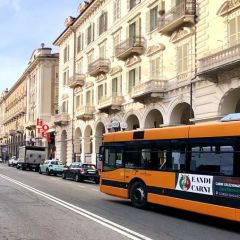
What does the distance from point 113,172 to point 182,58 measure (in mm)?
14788

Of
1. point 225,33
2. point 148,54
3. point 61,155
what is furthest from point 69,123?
point 225,33

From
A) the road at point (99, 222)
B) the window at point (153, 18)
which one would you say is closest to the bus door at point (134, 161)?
the road at point (99, 222)

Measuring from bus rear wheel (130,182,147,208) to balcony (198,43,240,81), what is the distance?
32.4 feet

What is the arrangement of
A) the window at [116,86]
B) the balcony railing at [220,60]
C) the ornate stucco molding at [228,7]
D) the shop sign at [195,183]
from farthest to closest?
1. the window at [116,86]
2. the ornate stucco molding at [228,7]
3. the balcony railing at [220,60]
4. the shop sign at [195,183]

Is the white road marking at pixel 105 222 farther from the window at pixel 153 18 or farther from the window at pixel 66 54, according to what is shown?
the window at pixel 66 54

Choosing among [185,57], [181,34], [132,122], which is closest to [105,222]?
[185,57]

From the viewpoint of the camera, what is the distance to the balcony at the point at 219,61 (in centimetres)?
2405

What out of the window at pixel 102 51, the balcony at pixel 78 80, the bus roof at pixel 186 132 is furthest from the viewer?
the balcony at pixel 78 80

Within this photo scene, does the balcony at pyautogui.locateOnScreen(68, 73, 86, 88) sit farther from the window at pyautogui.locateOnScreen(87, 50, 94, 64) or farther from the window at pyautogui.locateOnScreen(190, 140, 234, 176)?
the window at pyautogui.locateOnScreen(190, 140, 234, 176)

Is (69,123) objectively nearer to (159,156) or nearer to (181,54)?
(181,54)

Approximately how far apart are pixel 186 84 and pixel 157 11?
7368mm

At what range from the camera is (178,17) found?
3058cm

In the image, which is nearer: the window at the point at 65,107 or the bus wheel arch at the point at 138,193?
the bus wheel arch at the point at 138,193

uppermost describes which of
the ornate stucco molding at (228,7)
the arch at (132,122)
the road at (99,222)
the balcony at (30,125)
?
the ornate stucco molding at (228,7)
